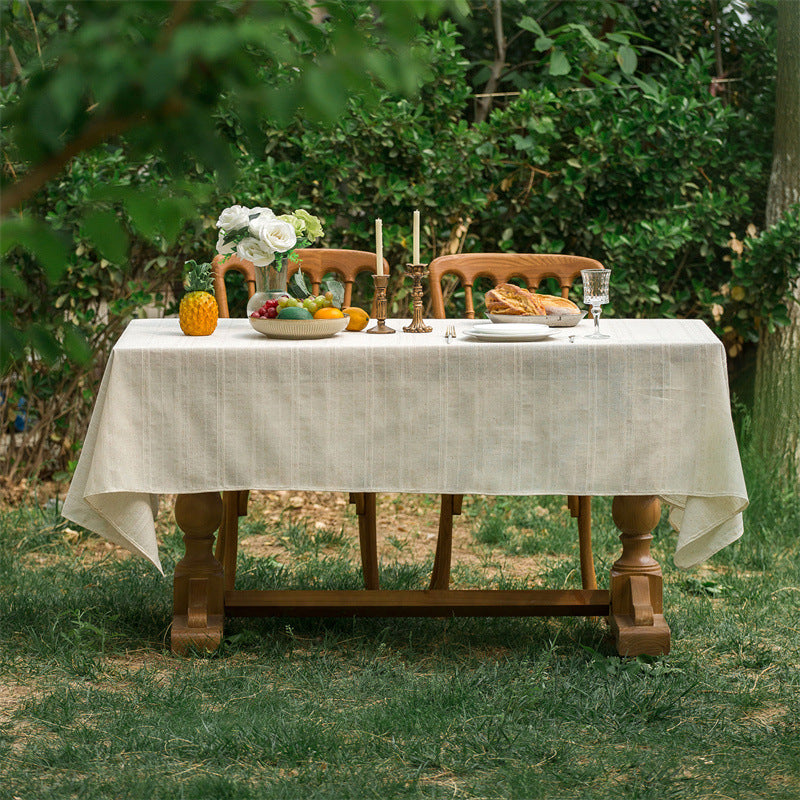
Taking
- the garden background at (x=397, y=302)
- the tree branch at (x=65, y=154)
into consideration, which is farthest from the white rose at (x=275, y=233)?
the tree branch at (x=65, y=154)

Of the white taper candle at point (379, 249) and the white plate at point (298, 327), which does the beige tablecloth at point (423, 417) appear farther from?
the white taper candle at point (379, 249)

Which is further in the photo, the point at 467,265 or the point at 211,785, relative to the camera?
the point at 467,265

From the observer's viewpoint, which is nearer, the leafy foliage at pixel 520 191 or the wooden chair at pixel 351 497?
the wooden chair at pixel 351 497

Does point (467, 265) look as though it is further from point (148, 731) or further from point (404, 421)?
point (148, 731)

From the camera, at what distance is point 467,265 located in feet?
11.2

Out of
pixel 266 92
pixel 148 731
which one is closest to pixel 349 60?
pixel 266 92

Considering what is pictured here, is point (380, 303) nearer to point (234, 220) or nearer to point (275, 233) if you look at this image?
point (275, 233)

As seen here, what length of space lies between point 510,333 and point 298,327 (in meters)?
0.54

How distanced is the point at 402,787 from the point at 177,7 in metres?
1.73

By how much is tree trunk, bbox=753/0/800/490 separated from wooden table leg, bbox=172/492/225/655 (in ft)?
7.91

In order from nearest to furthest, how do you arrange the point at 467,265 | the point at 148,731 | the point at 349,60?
1. the point at 349,60
2. the point at 148,731
3. the point at 467,265

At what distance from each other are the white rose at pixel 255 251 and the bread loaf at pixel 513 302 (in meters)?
0.62

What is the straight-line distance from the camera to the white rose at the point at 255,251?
2.85m

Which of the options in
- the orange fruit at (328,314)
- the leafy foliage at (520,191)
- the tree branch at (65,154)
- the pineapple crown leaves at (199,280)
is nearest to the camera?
the tree branch at (65,154)
